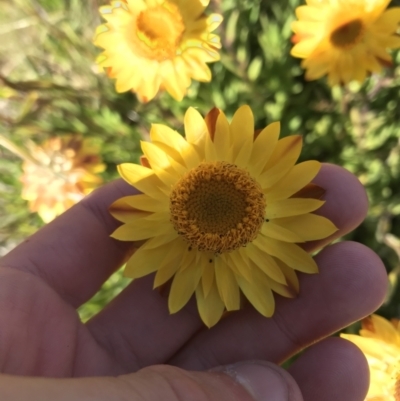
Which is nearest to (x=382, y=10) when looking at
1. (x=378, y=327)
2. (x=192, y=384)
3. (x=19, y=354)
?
(x=378, y=327)

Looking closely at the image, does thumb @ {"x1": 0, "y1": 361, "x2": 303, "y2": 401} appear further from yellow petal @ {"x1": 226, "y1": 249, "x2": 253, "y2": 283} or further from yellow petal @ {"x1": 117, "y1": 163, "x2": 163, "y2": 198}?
yellow petal @ {"x1": 117, "y1": 163, "x2": 163, "y2": 198}

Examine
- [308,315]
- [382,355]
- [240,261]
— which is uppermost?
[240,261]

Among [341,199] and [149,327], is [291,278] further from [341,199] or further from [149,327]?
[149,327]

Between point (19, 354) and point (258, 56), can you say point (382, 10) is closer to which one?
point (258, 56)

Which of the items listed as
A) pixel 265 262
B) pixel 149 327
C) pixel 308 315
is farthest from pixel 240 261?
pixel 149 327

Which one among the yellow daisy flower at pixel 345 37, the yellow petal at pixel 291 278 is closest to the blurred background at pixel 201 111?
the yellow daisy flower at pixel 345 37

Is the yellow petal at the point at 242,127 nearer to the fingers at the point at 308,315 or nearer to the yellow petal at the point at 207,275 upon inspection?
the yellow petal at the point at 207,275

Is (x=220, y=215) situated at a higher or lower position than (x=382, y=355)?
higher
